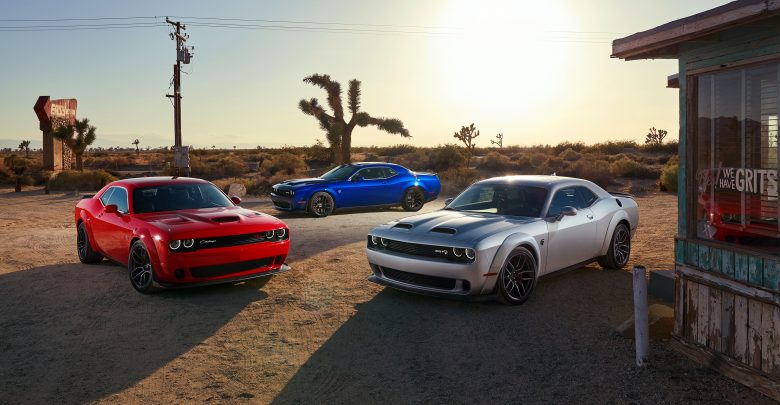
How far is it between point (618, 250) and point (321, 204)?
29.0 ft

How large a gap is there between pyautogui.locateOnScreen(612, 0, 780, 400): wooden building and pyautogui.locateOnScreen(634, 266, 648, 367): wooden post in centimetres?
51

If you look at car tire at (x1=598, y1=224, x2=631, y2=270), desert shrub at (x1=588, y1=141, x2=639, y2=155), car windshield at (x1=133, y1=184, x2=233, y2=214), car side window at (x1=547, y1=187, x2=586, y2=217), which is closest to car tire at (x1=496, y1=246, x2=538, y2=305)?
car side window at (x1=547, y1=187, x2=586, y2=217)

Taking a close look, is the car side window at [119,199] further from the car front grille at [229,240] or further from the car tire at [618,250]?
the car tire at [618,250]

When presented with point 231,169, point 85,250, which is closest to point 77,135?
point 231,169

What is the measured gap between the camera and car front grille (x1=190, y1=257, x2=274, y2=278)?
7547mm

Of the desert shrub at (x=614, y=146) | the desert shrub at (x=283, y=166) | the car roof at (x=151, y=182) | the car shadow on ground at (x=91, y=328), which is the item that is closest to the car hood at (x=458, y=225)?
the car shadow on ground at (x=91, y=328)

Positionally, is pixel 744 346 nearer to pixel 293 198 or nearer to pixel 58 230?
pixel 293 198

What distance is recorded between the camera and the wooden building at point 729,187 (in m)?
4.78

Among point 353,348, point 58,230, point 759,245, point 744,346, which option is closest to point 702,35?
point 759,245

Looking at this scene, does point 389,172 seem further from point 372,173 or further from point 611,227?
point 611,227

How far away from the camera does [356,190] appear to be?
16719 millimetres

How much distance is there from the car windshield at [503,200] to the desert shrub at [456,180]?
15313mm

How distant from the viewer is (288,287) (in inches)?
324

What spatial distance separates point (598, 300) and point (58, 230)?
39.7 feet
